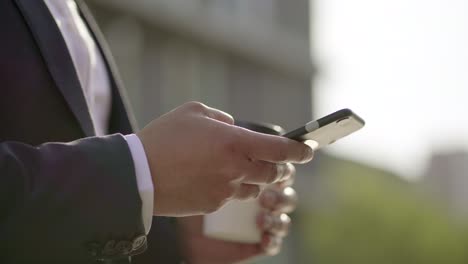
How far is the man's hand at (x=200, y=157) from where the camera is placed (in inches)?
55.9

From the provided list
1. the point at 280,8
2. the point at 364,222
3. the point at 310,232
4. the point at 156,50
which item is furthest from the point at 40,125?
the point at 280,8

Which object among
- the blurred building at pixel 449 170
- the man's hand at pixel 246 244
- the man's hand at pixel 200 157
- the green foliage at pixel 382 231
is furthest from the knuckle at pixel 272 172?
the blurred building at pixel 449 170

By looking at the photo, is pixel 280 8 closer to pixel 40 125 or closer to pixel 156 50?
pixel 156 50

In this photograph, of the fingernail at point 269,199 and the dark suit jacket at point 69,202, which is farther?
the fingernail at point 269,199

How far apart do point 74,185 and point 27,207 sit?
0.07 meters

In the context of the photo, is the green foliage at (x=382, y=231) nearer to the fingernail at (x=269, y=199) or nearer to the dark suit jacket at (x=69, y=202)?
the fingernail at (x=269, y=199)

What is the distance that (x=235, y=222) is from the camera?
7.07 ft

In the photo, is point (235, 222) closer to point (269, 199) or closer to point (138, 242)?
point (269, 199)

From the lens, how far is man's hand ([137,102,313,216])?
55.9 inches

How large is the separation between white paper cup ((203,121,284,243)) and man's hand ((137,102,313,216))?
0.65 metres

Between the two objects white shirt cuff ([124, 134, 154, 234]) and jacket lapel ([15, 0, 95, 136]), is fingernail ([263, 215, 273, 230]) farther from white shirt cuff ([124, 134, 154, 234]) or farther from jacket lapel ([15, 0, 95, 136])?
white shirt cuff ([124, 134, 154, 234])

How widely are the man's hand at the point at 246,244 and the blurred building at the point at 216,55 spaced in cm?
1682

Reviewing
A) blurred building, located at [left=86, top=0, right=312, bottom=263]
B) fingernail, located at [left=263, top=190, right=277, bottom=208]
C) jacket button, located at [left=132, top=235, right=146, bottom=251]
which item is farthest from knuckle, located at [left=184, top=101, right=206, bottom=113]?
blurred building, located at [left=86, top=0, right=312, bottom=263]

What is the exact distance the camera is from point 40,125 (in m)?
1.64
